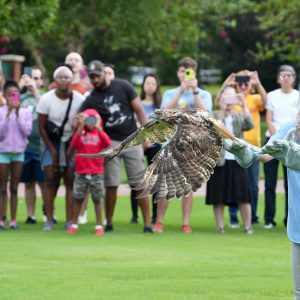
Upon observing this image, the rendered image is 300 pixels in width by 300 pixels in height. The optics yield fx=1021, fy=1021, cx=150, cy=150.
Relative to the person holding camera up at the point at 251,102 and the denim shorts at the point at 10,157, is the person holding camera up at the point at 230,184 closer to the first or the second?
the person holding camera up at the point at 251,102

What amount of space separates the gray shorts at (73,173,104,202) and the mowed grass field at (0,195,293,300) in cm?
51

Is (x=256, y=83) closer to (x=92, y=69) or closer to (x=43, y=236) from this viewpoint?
(x=92, y=69)

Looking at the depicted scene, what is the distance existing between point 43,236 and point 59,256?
6.27 ft

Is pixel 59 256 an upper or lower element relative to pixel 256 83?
lower

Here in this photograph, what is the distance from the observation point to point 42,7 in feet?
69.6

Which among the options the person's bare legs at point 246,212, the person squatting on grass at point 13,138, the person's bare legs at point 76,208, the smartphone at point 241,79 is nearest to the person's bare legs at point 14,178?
the person squatting on grass at point 13,138

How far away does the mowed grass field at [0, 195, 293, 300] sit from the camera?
9.13m

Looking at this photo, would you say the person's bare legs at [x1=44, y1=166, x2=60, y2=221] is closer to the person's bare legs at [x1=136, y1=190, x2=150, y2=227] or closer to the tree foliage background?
the person's bare legs at [x1=136, y1=190, x2=150, y2=227]

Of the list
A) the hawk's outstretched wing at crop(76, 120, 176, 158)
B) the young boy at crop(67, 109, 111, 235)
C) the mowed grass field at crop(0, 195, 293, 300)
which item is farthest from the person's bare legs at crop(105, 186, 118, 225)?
the hawk's outstretched wing at crop(76, 120, 176, 158)

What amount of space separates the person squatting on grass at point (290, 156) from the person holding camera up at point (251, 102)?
7046 millimetres

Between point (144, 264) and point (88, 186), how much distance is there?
9.89 feet

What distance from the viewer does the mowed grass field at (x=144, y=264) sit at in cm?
913

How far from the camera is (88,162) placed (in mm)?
13320

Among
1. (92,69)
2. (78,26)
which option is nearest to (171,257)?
(92,69)
